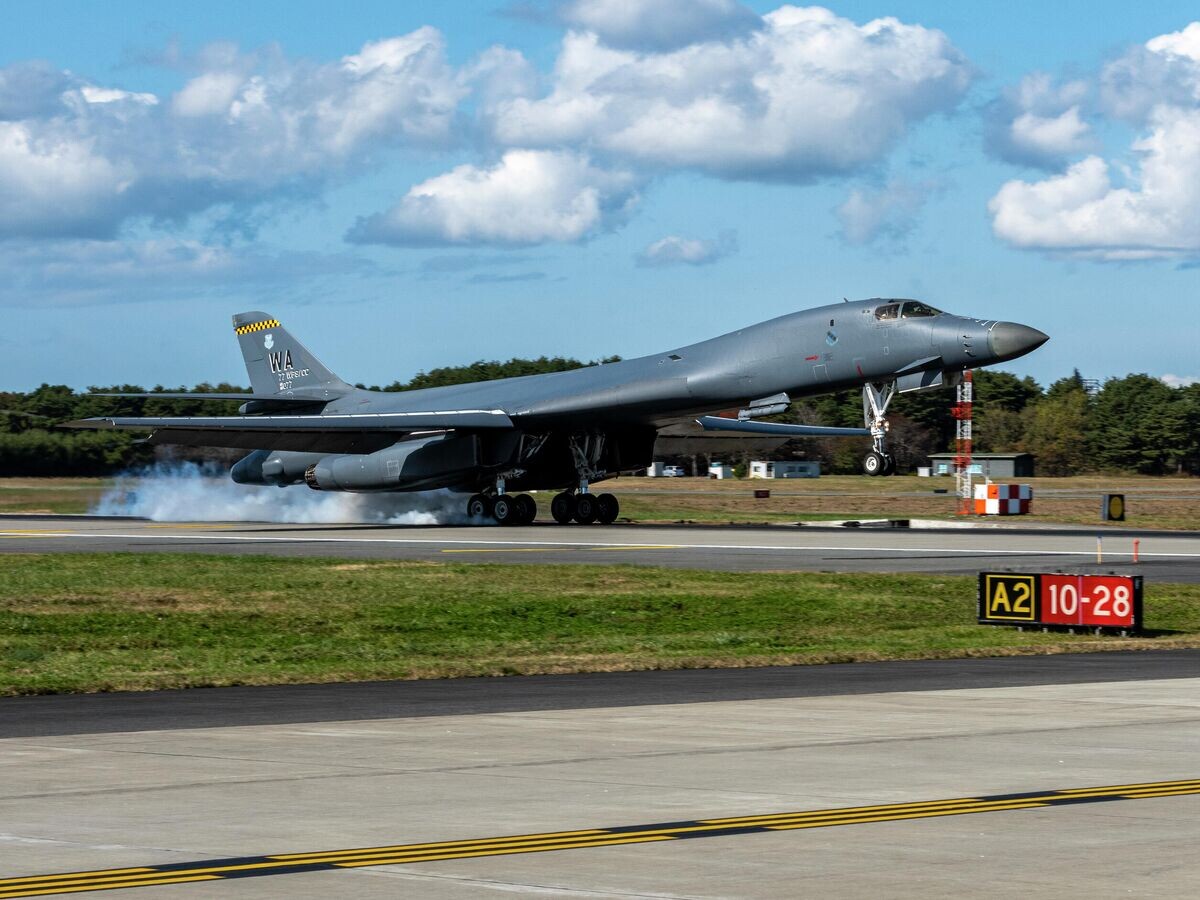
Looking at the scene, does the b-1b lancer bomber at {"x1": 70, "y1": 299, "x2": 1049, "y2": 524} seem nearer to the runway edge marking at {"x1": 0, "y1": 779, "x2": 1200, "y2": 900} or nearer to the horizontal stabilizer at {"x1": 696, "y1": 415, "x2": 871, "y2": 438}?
the horizontal stabilizer at {"x1": 696, "y1": 415, "x2": 871, "y2": 438}

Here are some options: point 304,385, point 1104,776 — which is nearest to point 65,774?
point 1104,776

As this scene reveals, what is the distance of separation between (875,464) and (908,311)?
4.60 m

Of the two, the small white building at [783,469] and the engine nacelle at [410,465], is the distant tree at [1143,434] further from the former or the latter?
the engine nacelle at [410,465]

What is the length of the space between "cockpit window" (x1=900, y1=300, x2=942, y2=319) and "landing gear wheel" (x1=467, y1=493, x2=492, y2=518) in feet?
49.6

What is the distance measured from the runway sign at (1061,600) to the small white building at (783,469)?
353ft

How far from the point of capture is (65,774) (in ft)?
32.2

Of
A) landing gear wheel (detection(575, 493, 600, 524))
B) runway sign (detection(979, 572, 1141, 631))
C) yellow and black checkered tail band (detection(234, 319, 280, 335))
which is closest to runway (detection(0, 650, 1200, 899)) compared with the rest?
runway sign (detection(979, 572, 1141, 631))

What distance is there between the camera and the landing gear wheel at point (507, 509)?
46500 mm

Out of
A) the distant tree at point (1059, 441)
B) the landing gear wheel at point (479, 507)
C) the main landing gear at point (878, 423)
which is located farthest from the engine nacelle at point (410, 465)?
the distant tree at point (1059, 441)

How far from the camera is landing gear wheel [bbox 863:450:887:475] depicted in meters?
34.3

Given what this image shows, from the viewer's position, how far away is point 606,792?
927 centimetres

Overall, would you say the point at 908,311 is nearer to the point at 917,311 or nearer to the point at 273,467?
the point at 917,311

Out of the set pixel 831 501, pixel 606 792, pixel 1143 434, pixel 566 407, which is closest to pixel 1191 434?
pixel 1143 434

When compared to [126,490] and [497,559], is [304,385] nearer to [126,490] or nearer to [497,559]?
[126,490]
